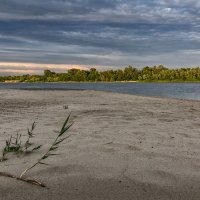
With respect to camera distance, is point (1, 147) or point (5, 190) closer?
point (5, 190)

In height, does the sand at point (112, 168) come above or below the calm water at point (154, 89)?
above

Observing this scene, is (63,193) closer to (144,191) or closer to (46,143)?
(144,191)

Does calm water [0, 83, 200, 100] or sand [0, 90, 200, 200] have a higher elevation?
sand [0, 90, 200, 200]

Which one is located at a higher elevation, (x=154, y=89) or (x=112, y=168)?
(x=112, y=168)

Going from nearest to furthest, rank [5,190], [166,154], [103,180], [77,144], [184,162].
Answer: [5,190] → [103,180] → [184,162] → [166,154] → [77,144]

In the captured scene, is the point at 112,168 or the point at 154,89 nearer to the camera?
the point at 112,168

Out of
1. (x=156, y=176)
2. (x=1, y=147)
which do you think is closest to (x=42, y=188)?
(x=156, y=176)

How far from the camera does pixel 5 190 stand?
408 cm

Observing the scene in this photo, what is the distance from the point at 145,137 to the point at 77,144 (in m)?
1.96

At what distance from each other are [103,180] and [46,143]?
258cm

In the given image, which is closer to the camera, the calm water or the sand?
the sand

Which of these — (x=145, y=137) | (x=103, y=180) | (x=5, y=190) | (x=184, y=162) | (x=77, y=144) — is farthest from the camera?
(x=145, y=137)

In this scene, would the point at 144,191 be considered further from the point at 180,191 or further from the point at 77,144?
the point at 77,144

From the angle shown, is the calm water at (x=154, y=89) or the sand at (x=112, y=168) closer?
the sand at (x=112, y=168)
